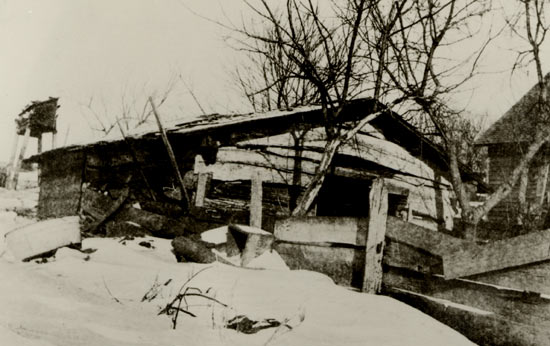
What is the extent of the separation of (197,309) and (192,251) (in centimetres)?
180

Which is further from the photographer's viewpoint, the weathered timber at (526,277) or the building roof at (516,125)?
the building roof at (516,125)

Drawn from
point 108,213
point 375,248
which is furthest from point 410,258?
point 108,213

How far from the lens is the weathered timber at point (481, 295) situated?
137 inches

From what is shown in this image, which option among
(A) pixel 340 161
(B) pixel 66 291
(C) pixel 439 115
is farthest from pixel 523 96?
(B) pixel 66 291

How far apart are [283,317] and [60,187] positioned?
9.97 meters

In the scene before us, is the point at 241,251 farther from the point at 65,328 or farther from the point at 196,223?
the point at 65,328

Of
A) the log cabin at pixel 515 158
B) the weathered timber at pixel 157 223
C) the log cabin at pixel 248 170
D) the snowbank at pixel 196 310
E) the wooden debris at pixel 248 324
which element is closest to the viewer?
the snowbank at pixel 196 310

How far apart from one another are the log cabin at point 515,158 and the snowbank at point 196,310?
634 inches

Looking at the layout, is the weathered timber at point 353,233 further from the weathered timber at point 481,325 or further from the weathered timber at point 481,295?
the weathered timber at point 481,325

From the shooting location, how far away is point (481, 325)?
3.68 meters

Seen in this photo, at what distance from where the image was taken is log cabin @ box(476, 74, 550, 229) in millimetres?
19422

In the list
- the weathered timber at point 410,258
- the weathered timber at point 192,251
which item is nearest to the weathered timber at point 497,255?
the weathered timber at point 410,258

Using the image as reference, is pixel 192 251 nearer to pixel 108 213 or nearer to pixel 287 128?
pixel 108 213

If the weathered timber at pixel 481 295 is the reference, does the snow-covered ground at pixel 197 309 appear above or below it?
below
